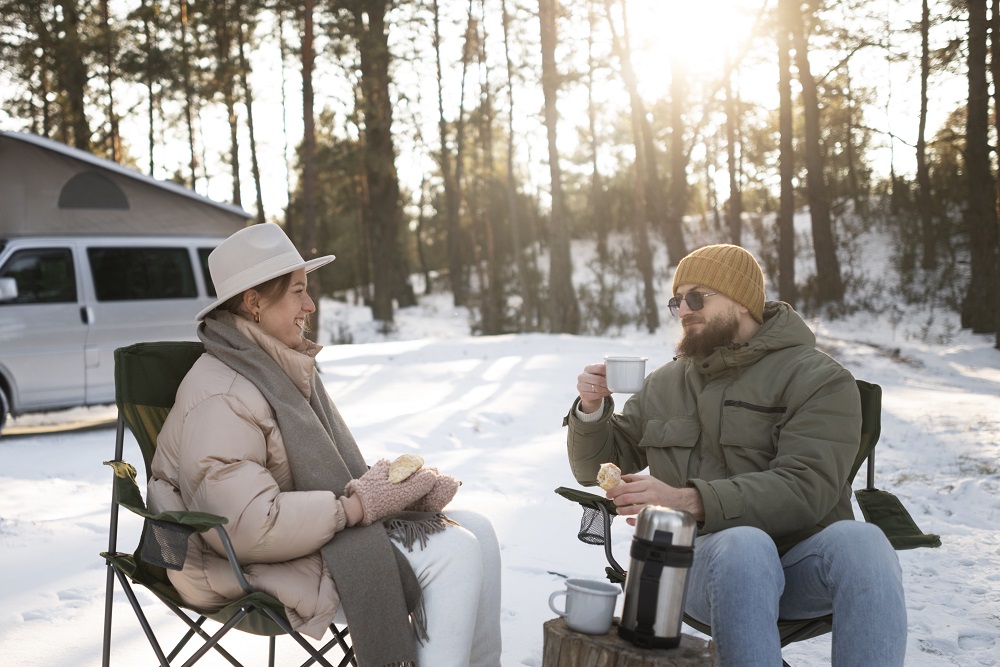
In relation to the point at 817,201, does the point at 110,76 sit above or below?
above

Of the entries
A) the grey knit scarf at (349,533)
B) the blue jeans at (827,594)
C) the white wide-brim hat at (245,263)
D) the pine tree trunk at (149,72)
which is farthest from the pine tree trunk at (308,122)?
the blue jeans at (827,594)

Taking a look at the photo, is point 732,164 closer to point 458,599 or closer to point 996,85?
point 996,85

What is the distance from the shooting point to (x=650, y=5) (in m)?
16.9

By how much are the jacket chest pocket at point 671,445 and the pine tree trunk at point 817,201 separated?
14827mm

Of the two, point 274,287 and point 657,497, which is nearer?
point 657,497

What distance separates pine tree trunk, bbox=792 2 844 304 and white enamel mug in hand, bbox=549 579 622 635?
51.4 feet

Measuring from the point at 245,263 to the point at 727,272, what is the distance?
4.68 ft

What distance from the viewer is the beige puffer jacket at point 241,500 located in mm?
2318

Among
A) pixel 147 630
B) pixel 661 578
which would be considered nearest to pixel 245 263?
pixel 147 630

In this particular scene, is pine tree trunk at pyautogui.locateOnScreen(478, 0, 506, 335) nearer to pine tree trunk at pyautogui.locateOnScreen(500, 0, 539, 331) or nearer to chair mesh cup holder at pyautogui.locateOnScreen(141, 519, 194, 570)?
pine tree trunk at pyautogui.locateOnScreen(500, 0, 539, 331)

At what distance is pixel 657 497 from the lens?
8.14ft

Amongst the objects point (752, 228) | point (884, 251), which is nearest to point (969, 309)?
point (884, 251)

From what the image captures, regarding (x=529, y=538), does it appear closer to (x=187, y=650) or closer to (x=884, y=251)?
(x=187, y=650)

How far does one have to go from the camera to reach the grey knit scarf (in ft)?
7.72
